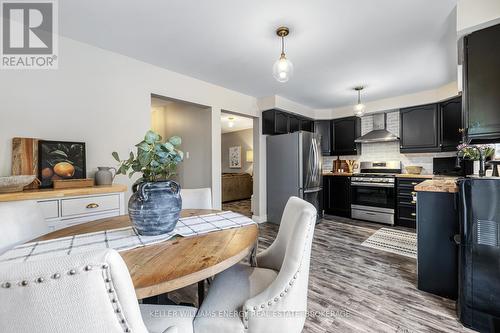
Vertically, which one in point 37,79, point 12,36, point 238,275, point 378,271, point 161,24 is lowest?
point 378,271

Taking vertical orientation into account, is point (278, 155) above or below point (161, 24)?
below

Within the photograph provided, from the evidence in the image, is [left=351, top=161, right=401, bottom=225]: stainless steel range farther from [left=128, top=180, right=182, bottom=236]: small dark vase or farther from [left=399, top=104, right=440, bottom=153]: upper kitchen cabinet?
[left=128, top=180, right=182, bottom=236]: small dark vase

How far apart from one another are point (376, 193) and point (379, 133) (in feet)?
4.02

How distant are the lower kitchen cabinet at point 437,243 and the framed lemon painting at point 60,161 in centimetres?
328

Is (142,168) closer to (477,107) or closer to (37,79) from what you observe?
(37,79)

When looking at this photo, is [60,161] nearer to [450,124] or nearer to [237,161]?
[450,124]

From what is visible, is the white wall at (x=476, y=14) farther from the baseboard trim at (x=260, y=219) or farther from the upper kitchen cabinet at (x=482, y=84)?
the baseboard trim at (x=260, y=219)

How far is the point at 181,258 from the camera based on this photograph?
944 millimetres

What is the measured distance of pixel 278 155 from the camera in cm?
419

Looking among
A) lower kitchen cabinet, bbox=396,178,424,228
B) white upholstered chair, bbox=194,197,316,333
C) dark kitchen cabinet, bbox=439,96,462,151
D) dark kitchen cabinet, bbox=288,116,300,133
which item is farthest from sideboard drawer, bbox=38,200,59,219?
dark kitchen cabinet, bbox=439,96,462,151

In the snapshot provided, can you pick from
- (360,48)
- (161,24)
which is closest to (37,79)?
(161,24)

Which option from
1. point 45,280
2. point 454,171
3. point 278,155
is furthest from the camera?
point 278,155

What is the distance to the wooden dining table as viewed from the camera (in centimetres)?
79

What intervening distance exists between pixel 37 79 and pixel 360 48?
3323 mm
